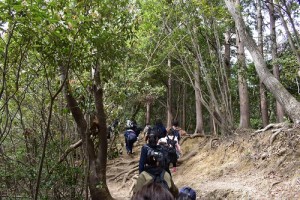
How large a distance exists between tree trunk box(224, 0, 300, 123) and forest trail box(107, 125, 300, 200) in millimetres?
533

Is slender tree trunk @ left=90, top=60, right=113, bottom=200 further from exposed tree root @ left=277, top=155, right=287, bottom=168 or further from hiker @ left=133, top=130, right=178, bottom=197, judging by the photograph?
exposed tree root @ left=277, top=155, right=287, bottom=168

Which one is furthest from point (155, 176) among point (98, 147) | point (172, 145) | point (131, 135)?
point (131, 135)

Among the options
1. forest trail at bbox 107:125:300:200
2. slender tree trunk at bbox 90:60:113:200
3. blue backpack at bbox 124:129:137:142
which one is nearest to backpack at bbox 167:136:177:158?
forest trail at bbox 107:125:300:200

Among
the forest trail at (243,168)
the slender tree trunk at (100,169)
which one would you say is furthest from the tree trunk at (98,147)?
the forest trail at (243,168)

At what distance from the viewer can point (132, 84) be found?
786cm

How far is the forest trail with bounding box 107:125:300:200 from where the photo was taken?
288 inches

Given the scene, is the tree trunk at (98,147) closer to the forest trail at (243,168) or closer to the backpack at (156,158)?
the backpack at (156,158)

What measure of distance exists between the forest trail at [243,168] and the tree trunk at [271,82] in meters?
0.53

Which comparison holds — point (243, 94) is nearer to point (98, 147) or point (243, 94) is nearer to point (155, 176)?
point (98, 147)

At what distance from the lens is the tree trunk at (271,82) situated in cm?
790

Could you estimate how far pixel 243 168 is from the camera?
891 cm

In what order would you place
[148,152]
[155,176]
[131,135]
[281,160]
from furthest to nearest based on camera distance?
1. [131,135]
2. [281,160]
3. [148,152]
4. [155,176]

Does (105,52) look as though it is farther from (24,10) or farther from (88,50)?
(24,10)

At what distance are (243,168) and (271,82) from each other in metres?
2.43
